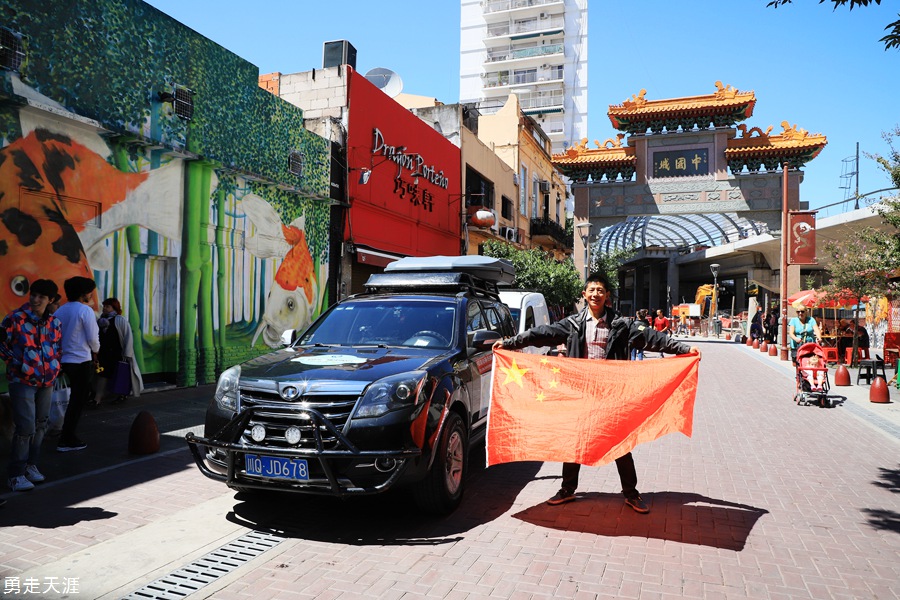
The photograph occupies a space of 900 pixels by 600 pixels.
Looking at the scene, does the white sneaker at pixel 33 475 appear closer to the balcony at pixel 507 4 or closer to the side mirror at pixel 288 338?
the side mirror at pixel 288 338

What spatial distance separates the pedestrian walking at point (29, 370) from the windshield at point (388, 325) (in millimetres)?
2105

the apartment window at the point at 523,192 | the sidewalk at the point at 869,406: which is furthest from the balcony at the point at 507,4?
the sidewalk at the point at 869,406

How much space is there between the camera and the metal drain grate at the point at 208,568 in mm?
3545

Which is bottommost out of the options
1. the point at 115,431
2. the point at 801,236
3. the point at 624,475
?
the point at 115,431

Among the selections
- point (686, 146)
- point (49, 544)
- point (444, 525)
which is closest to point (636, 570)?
point (444, 525)

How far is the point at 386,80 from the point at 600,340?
67.0 ft

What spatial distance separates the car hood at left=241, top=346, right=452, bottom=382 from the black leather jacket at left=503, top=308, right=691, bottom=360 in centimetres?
78

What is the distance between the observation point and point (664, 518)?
4.93m

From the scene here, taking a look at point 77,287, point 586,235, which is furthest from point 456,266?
point 586,235

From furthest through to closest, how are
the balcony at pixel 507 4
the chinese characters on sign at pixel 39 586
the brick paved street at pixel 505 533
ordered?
the balcony at pixel 507 4 → the brick paved street at pixel 505 533 → the chinese characters on sign at pixel 39 586

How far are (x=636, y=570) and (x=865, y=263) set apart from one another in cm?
1234

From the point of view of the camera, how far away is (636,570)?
12.9 feet

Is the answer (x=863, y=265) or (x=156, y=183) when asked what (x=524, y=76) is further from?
(x=156, y=183)

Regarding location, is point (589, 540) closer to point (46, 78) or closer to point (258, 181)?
point (46, 78)
